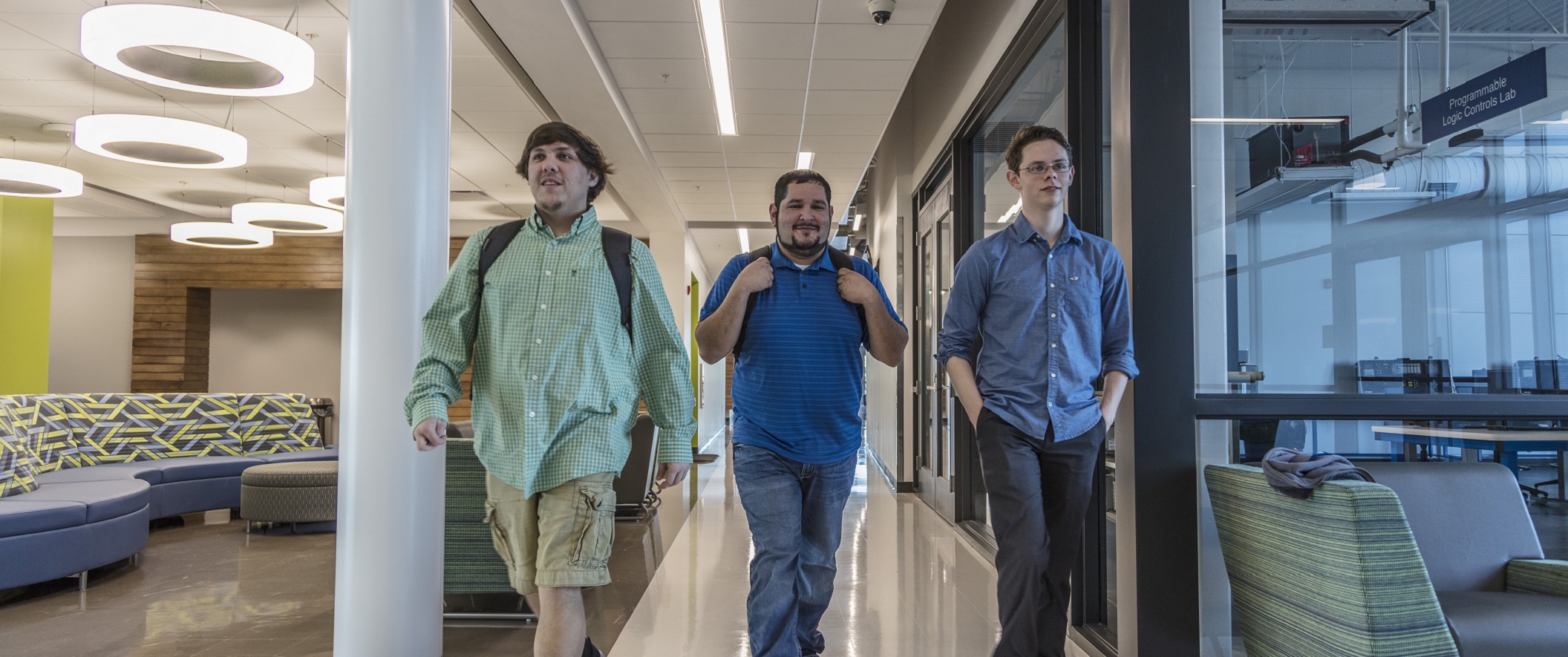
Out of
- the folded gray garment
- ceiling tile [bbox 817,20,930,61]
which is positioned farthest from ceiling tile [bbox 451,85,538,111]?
the folded gray garment

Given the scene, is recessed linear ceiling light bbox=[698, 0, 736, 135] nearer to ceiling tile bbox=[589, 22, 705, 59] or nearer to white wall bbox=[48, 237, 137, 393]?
ceiling tile bbox=[589, 22, 705, 59]

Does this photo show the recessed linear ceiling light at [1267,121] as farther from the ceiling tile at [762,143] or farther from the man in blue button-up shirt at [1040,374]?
the ceiling tile at [762,143]

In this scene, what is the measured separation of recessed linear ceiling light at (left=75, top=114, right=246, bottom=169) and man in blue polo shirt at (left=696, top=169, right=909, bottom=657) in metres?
5.07

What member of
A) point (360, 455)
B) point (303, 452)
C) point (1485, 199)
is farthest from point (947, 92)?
point (303, 452)

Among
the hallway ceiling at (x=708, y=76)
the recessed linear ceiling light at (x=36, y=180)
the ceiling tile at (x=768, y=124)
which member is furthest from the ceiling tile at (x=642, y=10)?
the recessed linear ceiling light at (x=36, y=180)

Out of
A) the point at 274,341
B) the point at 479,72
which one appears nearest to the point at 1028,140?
the point at 479,72

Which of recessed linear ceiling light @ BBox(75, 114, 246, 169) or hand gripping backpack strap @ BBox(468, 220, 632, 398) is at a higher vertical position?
recessed linear ceiling light @ BBox(75, 114, 246, 169)

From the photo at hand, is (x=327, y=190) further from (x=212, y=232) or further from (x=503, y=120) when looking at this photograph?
(x=212, y=232)

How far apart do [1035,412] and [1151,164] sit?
854 mm

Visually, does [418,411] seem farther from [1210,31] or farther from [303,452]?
[303,452]

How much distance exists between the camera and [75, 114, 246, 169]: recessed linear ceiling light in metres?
5.50

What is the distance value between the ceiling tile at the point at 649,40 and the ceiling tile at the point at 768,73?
33 centimetres

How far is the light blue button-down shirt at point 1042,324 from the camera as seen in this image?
91.2 inches

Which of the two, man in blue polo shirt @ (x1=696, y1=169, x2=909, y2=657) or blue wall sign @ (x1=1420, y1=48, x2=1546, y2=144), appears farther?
blue wall sign @ (x1=1420, y1=48, x2=1546, y2=144)
